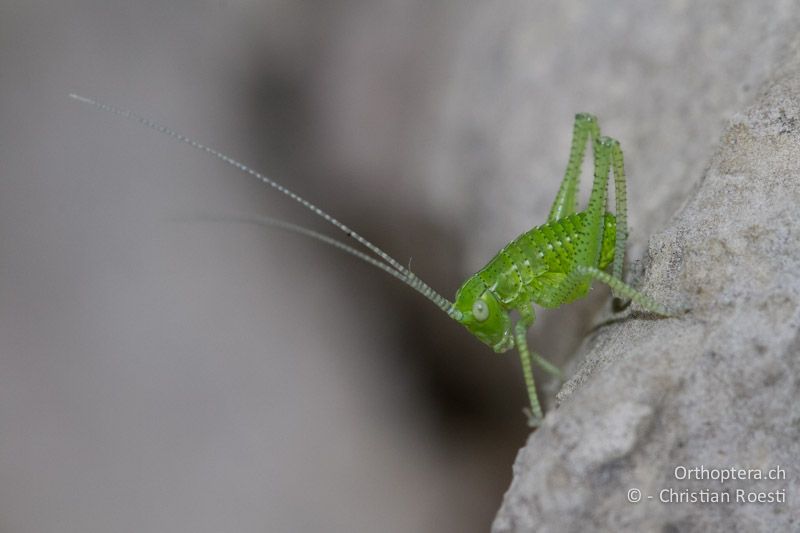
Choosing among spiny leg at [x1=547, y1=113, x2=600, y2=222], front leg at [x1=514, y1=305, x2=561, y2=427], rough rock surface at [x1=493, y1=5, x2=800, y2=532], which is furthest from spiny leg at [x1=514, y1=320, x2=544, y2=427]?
spiny leg at [x1=547, y1=113, x2=600, y2=222]

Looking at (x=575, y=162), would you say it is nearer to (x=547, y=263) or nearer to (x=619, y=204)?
(x=619, y=204)

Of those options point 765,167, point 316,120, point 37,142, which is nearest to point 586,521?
point 765,167

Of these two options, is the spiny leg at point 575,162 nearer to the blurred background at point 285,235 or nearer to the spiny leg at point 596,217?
the spiny leg at point 596,217

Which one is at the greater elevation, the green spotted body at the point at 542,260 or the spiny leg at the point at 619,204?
the spiny leg at the point at 619,204

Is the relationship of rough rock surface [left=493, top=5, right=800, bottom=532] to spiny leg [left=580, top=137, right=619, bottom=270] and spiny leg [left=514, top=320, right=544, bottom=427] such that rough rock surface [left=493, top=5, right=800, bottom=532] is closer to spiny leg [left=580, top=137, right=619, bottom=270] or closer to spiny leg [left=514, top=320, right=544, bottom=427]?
spiny leg [left=514, top=320, right=544, bottom=427]

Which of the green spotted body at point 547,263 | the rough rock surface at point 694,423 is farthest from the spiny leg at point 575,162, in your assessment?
the rough rock surface at point 694,423

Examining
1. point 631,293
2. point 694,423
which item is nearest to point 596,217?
point 631,293

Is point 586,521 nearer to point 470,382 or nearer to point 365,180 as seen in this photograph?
point 470,382

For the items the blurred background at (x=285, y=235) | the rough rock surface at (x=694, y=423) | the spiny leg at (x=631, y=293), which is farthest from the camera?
the blurred background at (x=285, y=235)
